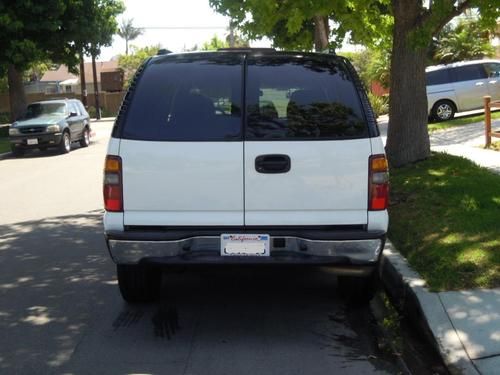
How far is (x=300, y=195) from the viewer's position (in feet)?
15.3

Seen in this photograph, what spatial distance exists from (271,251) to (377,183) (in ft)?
2.90

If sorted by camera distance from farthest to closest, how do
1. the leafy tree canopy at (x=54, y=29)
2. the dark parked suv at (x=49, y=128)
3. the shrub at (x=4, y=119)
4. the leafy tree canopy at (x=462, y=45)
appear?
the shrub at (x=4, y=119) < the leafy tree canopy at (x=462, y=45) < the leafy tree canopy at (x=54, y=29) < the dark parked suv at (x=49, y=128)

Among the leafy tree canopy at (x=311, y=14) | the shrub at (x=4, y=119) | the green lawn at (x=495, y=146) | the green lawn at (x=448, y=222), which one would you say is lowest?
the shrub at (x=4, y=119)

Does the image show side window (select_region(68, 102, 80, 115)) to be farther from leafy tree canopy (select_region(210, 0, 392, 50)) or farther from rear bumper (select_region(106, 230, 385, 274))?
rear bumper (select_region(106, 230, 385, 274))

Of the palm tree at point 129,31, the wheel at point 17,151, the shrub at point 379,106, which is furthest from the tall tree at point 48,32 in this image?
the palm tree at point 129,31

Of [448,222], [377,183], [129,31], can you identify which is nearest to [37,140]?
[448,222]

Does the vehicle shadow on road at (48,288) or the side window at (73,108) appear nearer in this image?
the vehicle shadow on road at (48,288)

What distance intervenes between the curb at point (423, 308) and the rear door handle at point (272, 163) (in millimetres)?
1490

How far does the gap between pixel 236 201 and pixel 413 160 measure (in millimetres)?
6414

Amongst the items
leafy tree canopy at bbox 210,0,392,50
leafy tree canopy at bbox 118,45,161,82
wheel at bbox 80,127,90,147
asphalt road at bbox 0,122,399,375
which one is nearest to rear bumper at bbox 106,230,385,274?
asphalt road at bbox 0,122,399,375

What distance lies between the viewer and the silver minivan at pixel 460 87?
2141cm

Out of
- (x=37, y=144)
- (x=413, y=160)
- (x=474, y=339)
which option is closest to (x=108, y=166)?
(x=474, y=339)

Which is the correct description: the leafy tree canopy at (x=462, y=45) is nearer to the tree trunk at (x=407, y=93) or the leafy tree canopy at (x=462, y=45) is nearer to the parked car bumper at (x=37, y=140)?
the parked car bumper at (x=37, y=140)

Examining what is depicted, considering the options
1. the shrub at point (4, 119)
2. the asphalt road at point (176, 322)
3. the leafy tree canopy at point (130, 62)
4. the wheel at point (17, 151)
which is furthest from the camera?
the leafy tree canopy at point (130, 62)
